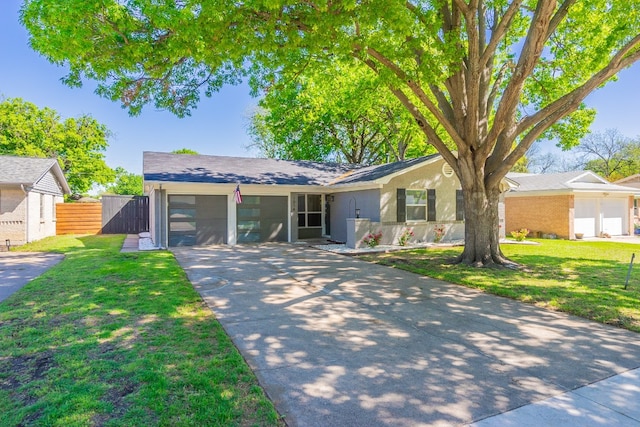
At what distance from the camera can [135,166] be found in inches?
2025

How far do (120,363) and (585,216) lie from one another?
2155 cm

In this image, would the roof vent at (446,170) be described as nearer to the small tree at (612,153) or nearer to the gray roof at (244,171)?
the gray roof at (244,171)

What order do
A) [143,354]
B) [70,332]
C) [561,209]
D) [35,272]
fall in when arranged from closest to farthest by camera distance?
[143,354], [70,332], [35,272], [561,209]

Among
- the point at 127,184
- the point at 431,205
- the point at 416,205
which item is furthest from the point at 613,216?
the point at 127,184

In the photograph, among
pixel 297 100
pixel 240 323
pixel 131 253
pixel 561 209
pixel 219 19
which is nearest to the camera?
pixel 240 323

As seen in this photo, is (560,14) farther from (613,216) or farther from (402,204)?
(613,216)

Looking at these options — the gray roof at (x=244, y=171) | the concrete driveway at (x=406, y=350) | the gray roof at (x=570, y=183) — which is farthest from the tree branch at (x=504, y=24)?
the gray roof at (x=570, y=183)

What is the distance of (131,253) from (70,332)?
291 inches

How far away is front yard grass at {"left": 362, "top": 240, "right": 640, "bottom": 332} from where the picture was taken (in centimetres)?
561

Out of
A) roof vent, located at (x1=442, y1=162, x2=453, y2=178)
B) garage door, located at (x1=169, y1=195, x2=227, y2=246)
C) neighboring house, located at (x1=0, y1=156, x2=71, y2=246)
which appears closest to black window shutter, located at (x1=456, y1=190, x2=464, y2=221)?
roof vent, located at (x1=442, y1=162, x2=453, y2=178)

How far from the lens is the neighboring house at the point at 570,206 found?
17.4 m

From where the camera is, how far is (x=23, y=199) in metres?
13.8

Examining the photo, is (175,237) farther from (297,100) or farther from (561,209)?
(561,209)

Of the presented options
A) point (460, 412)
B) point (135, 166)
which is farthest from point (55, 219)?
point (135, 166)
